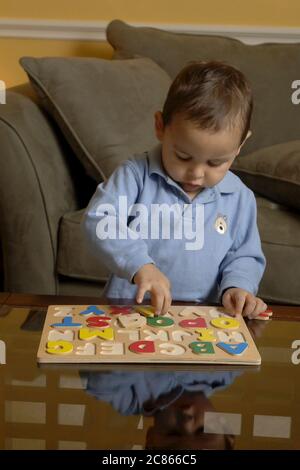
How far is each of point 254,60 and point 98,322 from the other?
4.76 ft

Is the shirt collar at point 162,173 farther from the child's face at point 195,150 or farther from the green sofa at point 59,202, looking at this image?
the green sofa at point 59,202

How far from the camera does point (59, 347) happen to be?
2.67ft

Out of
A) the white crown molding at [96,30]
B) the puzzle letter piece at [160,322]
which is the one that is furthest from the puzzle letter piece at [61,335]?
the white crown molding at [96,30]

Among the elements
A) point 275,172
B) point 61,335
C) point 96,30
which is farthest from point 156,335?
point 96,30

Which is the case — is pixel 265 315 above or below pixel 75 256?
above

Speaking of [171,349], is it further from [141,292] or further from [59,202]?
[59,202]

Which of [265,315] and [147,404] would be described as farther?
[265,315]

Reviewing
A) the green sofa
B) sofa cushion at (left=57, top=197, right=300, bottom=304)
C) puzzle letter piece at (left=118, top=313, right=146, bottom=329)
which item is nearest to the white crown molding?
the green sofa

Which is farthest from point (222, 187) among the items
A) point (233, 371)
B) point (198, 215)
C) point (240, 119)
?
point (233, 371)

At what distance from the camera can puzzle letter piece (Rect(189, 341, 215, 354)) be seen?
82cm

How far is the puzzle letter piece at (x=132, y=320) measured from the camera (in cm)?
89

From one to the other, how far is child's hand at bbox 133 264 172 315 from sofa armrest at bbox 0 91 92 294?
692mm

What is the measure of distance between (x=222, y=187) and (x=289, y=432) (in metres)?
0.58

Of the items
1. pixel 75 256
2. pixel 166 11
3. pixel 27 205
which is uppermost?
pixel 166 11
